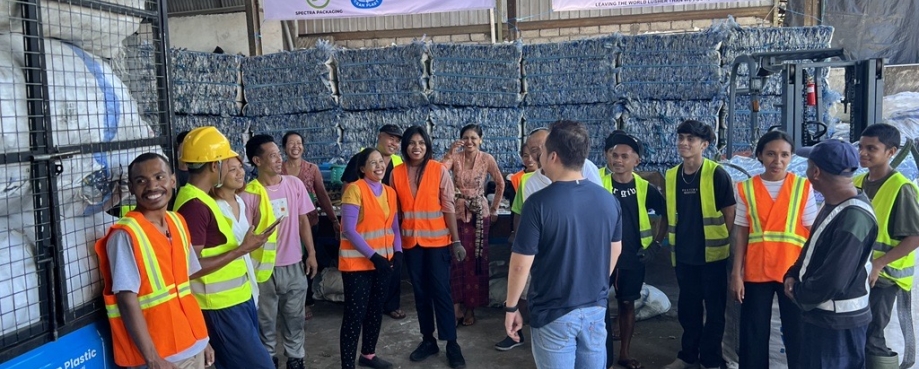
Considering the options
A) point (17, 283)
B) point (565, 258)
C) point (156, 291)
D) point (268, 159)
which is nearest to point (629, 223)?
point (565, 258)

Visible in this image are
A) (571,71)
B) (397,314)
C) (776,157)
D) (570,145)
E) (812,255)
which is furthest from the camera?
(571,71)

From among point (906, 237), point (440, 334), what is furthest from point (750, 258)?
point (440, 334)

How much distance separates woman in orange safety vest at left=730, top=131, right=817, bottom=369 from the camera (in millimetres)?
3939

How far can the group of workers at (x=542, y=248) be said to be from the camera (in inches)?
113

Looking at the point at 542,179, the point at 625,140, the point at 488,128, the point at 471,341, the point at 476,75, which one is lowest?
the point at 471,341

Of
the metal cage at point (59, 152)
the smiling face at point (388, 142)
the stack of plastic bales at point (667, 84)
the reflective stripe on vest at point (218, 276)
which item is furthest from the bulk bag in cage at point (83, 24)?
the stack of plastic bales at point (667, 84)

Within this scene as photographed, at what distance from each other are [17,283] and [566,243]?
2.14 m

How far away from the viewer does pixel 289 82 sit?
748 cm

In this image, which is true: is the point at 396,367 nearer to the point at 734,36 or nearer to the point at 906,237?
the point at 906,237

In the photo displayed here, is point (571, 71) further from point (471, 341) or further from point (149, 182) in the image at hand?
point (149, 182)

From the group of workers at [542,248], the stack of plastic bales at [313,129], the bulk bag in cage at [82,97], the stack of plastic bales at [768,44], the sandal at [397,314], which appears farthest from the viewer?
the stack of plastic bales at [313,129]

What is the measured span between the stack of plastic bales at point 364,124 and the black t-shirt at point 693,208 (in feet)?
11.2

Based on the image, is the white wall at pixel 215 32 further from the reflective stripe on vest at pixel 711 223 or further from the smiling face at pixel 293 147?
the reflective stripe on vest at pixel 711 223

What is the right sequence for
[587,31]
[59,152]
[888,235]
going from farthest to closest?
[587,31], [888,235], [59,152]
